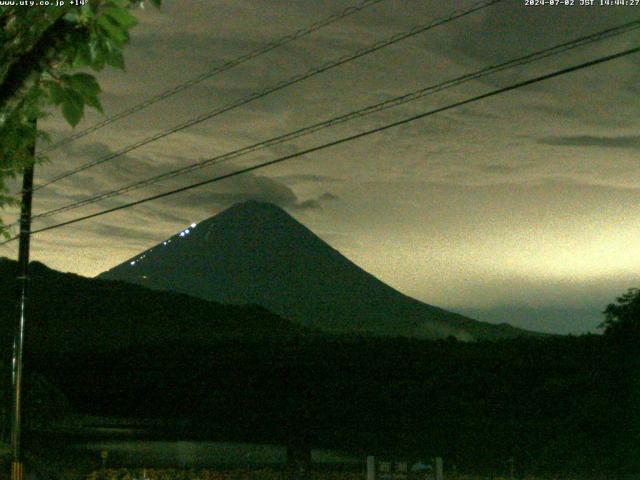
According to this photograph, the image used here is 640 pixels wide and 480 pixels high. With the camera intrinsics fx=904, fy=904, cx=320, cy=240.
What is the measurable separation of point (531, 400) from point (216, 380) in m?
18.3

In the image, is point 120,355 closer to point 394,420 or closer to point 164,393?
point 164,393

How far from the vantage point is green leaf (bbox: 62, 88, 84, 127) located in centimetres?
356

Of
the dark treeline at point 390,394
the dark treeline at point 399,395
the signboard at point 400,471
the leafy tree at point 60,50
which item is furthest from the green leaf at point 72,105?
the dark treeline at point 399,395

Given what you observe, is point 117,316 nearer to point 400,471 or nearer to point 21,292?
point 21,292

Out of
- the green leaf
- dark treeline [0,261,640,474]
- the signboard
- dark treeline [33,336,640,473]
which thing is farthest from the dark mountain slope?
the green leaf

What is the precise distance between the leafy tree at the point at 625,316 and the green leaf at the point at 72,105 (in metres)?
23.5

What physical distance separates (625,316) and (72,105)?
79.5ft

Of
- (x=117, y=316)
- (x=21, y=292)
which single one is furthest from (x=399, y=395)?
(x=117, y=316)

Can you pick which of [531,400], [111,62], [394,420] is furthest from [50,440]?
[111,62]

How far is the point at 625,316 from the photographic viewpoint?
25.7 meters

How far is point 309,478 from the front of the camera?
17.2m

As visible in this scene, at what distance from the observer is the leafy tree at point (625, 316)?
25.3 meters

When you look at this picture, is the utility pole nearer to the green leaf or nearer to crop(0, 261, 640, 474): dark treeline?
crop(0, 261, 640, 474): dark treeline

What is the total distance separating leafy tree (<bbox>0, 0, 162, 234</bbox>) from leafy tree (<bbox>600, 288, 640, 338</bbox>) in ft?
76.7
